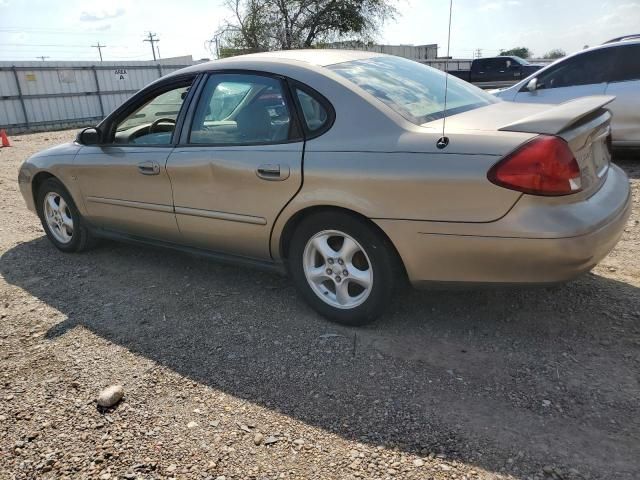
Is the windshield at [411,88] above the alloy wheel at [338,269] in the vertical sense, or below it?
above

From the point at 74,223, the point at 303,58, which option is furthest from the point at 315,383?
the point at 74,223

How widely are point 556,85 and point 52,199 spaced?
20.5 feet

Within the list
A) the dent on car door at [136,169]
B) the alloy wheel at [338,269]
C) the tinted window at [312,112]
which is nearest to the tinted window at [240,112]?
the tinted window at [312,112]

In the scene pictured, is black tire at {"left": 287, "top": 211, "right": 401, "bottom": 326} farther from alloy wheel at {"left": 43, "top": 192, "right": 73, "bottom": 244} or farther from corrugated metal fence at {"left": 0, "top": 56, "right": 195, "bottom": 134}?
corrugated metal fence at {"left": 0, "top": 56, "right": 195, "bottom": 134}

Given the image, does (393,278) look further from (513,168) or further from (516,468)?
(516,468)

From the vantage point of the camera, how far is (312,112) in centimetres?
316

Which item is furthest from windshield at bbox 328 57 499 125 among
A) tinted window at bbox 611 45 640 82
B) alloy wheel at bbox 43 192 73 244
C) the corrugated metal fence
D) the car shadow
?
the corrugated metal fence

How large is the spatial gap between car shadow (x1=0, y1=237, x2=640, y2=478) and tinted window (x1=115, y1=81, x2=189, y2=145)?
1.10 metres

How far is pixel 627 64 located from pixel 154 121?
19.4ft

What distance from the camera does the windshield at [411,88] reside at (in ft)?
9.96

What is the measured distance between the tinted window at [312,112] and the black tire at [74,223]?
255cm

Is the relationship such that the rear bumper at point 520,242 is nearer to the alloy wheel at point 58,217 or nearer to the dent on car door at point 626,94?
the alloy wheel at point 58,217

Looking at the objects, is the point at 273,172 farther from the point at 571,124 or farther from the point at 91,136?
the point at 91,136

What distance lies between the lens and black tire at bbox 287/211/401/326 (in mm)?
2959
